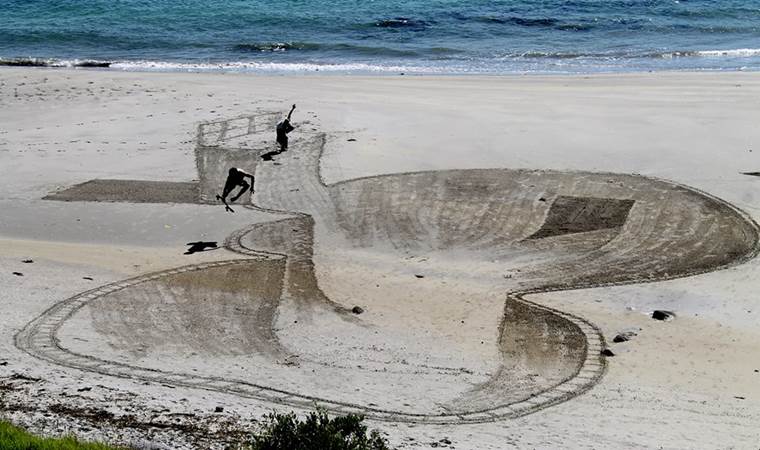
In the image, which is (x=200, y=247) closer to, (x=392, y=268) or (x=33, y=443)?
(x=392, y=268)

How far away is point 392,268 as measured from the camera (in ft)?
52.7

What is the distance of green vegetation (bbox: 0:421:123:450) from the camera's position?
886 centimetres

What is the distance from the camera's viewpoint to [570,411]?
11.4 meters

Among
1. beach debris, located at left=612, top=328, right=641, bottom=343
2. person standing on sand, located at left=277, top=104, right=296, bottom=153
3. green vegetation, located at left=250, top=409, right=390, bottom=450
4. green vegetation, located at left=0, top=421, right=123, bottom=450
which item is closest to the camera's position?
green vegetation, located at left=250, top=409, right=390, bottom=450

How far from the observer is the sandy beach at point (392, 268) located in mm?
11336

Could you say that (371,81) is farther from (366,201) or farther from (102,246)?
(102,246)

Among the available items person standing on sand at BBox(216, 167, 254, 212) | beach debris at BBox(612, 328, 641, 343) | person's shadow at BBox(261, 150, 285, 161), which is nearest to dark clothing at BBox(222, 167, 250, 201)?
person standing on sand at BBox(216, 167, 254, 212)

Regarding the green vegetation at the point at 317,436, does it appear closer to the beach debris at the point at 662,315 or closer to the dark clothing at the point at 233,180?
the beach debris at the point at 662,315

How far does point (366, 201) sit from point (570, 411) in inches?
316

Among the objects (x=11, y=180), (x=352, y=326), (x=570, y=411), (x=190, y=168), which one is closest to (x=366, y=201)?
(x=190, y=168)

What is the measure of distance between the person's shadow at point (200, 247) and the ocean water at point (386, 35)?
1751 cm

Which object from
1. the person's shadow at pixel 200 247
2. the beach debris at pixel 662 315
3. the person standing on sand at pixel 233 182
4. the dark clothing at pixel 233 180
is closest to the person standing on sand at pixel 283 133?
the person standing on sand at pixel 233 182

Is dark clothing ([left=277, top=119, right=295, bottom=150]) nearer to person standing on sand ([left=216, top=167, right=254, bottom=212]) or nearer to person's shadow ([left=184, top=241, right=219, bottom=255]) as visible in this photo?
person standing on sand ([left=216, top=167, right=254, bottom=212])

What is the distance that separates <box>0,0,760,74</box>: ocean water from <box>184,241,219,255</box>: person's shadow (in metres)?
17.5
